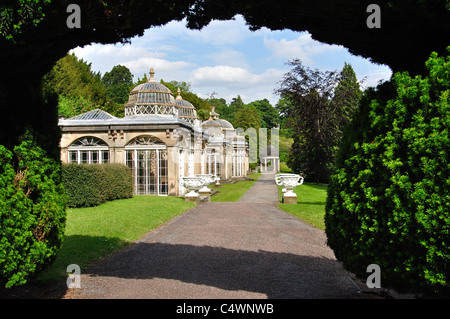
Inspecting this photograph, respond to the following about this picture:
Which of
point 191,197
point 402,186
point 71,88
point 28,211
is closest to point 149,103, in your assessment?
point 191,197

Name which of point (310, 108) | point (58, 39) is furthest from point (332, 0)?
point (310, 108)

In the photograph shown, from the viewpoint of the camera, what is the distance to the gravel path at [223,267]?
5707mm

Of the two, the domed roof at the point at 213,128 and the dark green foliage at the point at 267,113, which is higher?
the dark green foliage at the point at 267,113

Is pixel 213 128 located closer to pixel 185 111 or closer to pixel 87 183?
pixel 185 111

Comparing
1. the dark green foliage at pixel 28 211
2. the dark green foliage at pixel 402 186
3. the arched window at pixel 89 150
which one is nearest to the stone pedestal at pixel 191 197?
the arched window at pixel 89 150

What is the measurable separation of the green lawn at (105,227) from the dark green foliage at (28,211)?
1516 mm

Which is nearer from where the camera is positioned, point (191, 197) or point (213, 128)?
point (191, 197)

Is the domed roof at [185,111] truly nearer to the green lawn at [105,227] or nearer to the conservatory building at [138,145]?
the conservatory building at [138,145]

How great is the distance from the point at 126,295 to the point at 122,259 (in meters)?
2.43

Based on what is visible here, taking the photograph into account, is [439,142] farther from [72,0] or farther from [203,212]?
[203,212]

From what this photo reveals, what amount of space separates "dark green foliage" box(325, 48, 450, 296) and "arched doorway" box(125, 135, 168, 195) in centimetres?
1733

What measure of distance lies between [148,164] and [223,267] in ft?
50.0

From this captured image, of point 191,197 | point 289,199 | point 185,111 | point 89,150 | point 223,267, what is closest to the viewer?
point 223,267

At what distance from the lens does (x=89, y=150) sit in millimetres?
22172
